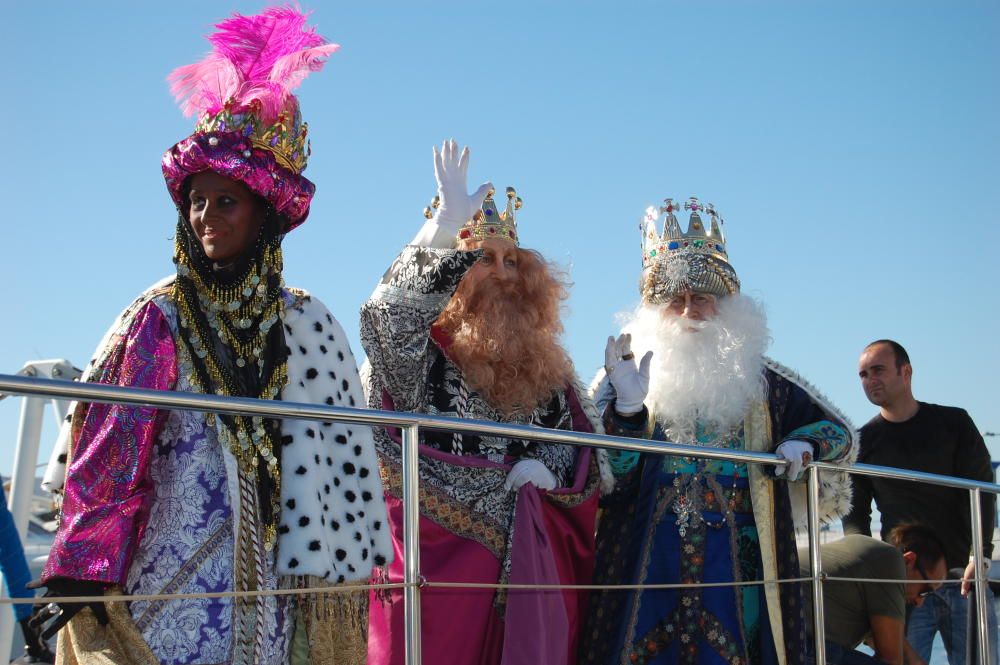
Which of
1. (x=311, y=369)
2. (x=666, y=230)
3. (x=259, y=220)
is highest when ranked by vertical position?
(x=666, y=230)

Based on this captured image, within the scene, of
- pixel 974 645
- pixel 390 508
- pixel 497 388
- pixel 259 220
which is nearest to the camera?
pixel 259 220

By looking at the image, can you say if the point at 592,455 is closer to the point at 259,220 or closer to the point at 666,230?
the point at 666,230

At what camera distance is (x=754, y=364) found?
532cm

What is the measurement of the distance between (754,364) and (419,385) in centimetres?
145

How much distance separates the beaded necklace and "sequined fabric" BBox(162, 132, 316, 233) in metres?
0.07

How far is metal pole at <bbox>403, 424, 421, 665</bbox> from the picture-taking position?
11.0 feet

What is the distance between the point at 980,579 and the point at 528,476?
6.29 feet

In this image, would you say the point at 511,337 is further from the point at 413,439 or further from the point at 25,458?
the point at 25,458

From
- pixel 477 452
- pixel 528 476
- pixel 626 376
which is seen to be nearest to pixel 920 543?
pixel 626 376

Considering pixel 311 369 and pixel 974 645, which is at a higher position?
pixel 311 369

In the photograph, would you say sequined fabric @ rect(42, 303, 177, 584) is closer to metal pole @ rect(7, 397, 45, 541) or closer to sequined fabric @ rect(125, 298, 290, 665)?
sequined fabric @ rect(125, 298, 290, 665)

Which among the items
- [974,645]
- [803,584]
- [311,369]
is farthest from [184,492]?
[974,645]

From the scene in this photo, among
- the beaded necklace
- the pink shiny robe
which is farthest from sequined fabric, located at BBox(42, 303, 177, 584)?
the pink shiny robe

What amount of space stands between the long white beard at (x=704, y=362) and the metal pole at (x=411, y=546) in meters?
1.98
